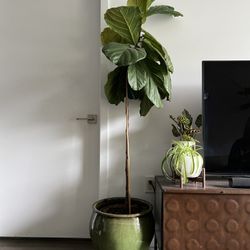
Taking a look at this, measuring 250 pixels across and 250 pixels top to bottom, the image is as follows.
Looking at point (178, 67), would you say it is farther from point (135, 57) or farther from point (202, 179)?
point (202, 179)

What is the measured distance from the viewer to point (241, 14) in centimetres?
186

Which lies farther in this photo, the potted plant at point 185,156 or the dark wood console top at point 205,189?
the potted plant at point 185,156

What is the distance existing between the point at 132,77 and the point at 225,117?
60cm

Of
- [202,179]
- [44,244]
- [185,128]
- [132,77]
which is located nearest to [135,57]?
[132,77]

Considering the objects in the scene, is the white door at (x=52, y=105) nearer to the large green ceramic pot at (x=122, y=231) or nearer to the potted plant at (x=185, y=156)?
the large green ceramic pot at (x=122, y=231)

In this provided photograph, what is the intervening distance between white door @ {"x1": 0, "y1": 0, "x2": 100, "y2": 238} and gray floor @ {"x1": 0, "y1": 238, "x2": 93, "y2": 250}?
60 mm

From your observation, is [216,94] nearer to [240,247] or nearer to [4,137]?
[240,247]

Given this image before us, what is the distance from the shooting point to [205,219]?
4.72ft

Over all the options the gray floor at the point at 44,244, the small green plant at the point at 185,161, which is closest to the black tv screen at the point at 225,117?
the small green plant at the point at 185,161

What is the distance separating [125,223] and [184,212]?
13.1 inches

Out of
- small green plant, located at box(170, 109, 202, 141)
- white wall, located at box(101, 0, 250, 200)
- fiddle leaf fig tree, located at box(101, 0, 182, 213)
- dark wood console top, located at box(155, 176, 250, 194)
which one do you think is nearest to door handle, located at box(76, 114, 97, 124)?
white wall, located at box(101, 0, 250, 200)

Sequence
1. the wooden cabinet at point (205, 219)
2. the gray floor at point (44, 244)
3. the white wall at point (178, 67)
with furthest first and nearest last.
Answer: the gray floor at point (44, 244) < the white wall at point (178, 67) < the wooden cabinet at point (205, 219)

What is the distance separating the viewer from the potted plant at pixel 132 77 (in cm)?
147

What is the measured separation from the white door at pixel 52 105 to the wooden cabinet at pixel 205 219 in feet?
2.70
